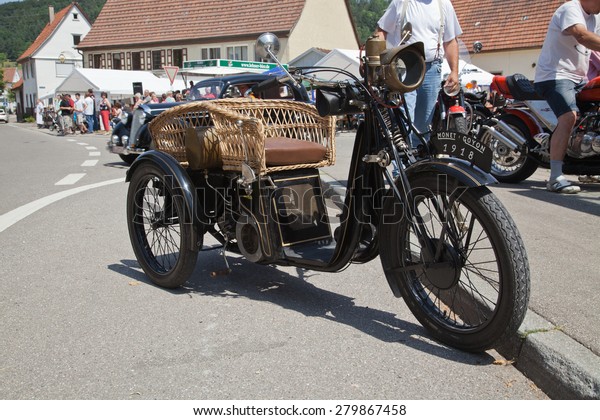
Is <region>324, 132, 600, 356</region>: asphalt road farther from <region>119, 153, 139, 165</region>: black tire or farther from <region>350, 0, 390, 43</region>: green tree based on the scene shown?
<region>350, 0, 390, 43</region>: green tree

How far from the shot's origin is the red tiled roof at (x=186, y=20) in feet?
144

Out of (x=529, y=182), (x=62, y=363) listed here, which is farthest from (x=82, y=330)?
A: (x=529, y=182)

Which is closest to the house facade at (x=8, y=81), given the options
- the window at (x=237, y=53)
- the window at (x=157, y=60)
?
the window at (x=157, y=60)

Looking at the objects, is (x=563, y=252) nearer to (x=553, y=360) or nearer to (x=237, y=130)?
(x=553, y=360)

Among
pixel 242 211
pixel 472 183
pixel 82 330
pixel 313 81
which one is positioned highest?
pixel 313 81

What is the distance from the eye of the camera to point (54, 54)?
75875mm

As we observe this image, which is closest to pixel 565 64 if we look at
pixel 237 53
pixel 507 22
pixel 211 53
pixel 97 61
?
pixel 507 22

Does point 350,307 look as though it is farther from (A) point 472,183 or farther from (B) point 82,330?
(B) point 82,330

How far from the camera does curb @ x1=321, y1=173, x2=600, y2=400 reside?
2.49 metres

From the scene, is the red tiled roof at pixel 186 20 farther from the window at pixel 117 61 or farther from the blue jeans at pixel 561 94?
the blue jeans at pixel 561 94

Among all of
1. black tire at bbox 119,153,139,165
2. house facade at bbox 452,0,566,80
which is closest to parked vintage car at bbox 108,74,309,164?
black tire at bbox 119,153,139,165

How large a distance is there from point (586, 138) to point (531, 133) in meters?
0.89
